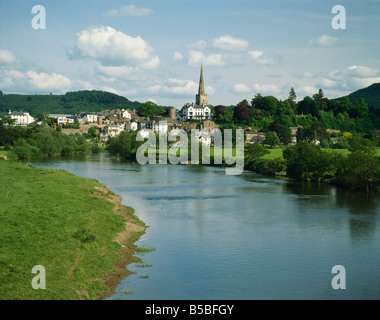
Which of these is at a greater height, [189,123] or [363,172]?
[189,123]

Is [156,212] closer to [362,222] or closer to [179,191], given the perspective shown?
[179,191]

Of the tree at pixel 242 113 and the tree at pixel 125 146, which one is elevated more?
the tree at pixel 242 113

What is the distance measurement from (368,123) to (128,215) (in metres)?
95.3

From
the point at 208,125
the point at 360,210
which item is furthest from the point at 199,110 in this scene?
the point at 360,210

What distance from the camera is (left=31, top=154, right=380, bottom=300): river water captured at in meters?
16.7

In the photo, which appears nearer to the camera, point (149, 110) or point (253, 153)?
point (253, 153)

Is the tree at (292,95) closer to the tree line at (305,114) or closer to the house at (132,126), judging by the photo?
the tree line at (305,114)

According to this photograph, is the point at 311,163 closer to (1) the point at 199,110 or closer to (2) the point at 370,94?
(1) the point at 199,110

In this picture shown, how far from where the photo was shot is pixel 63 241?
63.3 feet

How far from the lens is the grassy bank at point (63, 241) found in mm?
15289

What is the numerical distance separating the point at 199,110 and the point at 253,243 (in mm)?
103321

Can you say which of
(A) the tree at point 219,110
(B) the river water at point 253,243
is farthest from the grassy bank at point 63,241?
(A) the tree at point 219,110

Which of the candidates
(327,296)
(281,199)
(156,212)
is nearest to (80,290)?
(327,296)

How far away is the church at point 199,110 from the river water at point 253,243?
8290cm
